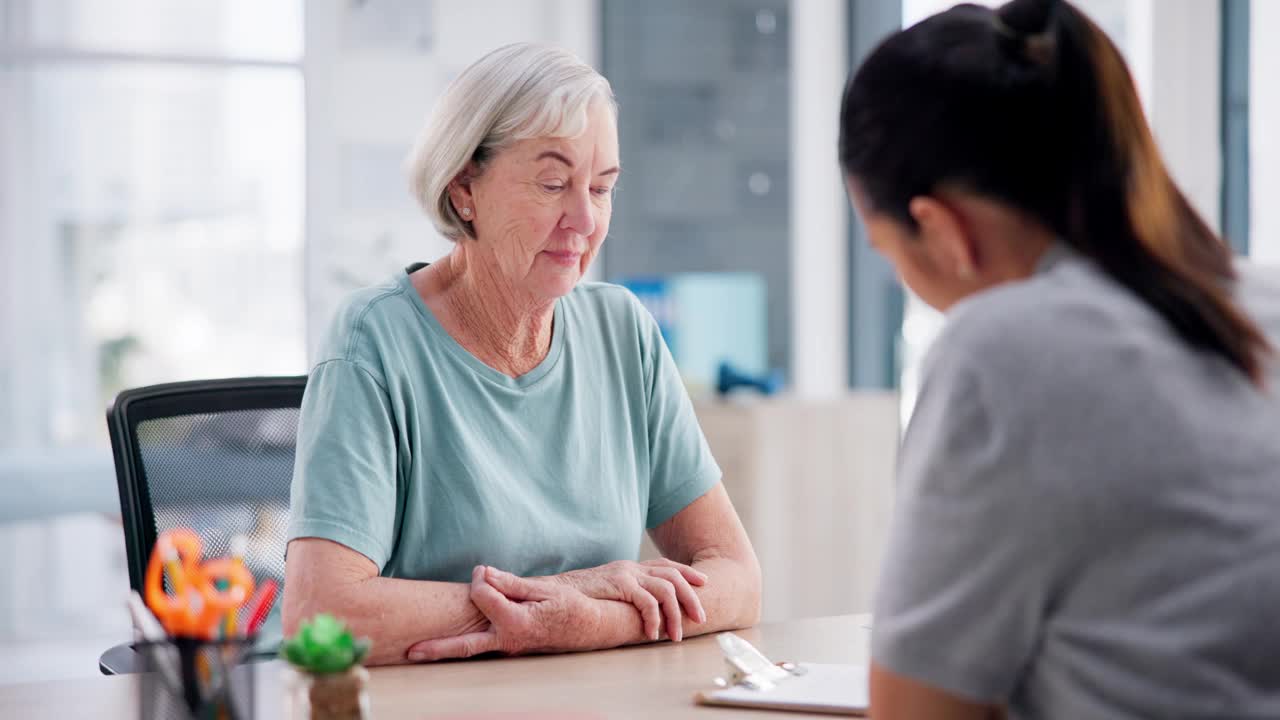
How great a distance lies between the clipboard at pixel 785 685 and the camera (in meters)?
1.16

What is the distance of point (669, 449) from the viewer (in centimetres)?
170

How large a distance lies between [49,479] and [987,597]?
372 centimetres

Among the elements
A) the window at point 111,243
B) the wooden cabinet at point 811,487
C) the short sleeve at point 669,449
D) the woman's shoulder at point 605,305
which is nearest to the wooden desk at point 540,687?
the short sleeve at point 669,449

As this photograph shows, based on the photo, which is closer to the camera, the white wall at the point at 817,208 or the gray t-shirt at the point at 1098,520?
the gray t-shirt at the point at 1098,520

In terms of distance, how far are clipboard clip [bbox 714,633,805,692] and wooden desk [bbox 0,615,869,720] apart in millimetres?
31

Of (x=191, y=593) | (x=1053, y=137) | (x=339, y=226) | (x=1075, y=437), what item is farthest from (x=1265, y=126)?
(x=191, y=593)

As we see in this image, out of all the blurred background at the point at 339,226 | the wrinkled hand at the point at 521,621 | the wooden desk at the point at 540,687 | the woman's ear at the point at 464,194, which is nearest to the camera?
the wooden desk at the point at 540,687

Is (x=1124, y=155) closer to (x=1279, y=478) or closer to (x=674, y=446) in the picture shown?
(x=1279, y=478)

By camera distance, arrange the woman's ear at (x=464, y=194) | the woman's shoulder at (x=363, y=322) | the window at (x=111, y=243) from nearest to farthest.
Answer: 1. the woman's shoulder at (x=363, y=322)
2. the woman's ear at (x=464, y=194)
3. the window at (x=111, y=243)

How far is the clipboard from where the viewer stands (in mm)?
1162

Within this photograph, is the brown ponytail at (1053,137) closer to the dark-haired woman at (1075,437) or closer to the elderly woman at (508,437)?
the dark-haired woman at (1075,437)

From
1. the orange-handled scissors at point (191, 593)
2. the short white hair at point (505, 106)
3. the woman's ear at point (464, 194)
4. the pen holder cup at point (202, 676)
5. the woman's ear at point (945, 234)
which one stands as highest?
the short white hair at point (505, 106)

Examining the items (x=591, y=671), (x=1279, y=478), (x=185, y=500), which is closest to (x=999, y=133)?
(x=1279, y=478)

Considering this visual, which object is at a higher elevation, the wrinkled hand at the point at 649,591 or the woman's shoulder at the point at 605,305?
the woman's shoulder at the point at 605,305
